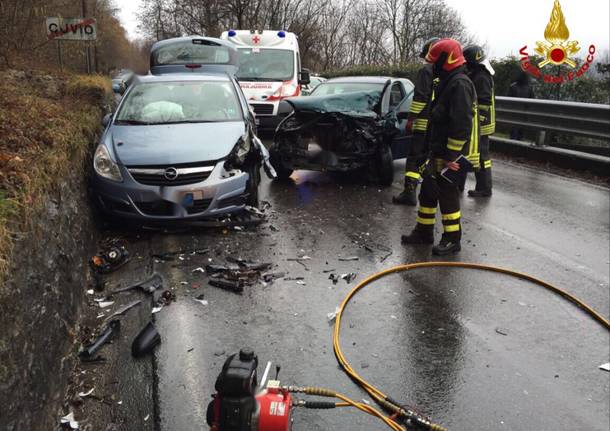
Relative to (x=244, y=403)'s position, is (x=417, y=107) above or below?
above

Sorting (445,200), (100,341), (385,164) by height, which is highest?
(385,164)

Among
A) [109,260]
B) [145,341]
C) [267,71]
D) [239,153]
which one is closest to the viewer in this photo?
[145,341]

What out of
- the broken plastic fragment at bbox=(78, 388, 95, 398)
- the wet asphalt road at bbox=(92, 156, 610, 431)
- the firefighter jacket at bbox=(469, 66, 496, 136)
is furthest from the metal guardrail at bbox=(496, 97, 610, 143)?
the broken plastic fragment at bbox=(78, 388, 95, 398)

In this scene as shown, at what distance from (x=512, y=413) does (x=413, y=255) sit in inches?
106

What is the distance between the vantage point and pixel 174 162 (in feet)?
18.7

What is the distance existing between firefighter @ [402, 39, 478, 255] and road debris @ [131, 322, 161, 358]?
316 cm

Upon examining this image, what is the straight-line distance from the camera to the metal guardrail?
9.34 meters

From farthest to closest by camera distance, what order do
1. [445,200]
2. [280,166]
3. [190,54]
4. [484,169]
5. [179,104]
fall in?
[190,54]
[280,166]
[484,169]
[179,104]
[445,200]

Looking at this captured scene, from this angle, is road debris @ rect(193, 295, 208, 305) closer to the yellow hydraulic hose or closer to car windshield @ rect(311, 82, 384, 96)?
the yellow hydraulic hose

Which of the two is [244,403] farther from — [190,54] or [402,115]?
[190,54]

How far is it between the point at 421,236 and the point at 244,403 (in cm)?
406

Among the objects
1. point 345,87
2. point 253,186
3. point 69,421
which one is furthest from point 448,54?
point 69,421

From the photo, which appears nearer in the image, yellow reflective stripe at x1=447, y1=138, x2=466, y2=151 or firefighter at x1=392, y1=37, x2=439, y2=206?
yellow reflective stripe at x1=447, y1=138, x2=466, y2=151

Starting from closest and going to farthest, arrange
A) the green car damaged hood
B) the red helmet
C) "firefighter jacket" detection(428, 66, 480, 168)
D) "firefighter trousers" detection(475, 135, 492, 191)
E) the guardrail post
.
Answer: "firefighter jacket" detection(428, 66, 480, 168)
the red helmet
"firefighter trousers" detection(475, 135, 492, 191)
the green car damaged hood
the guardrail post
